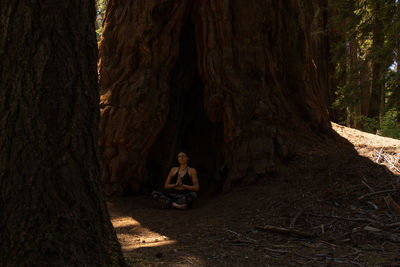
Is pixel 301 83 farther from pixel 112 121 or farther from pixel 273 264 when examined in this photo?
pixel 273 264

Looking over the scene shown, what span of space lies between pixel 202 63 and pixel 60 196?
564 cm

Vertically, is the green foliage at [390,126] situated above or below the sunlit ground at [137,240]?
above

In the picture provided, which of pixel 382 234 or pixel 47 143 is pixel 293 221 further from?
pixel 47 143

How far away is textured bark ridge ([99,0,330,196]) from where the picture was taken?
6.77m

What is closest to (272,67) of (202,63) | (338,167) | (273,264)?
(202,63)

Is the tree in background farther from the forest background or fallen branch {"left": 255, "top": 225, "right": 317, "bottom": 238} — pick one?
fallen branch {"left": 255, "top": 225, "right": 317, "bottom": 238}

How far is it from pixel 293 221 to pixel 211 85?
3.44 metres

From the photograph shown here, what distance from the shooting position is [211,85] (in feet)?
23.4

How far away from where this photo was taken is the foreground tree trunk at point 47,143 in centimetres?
214

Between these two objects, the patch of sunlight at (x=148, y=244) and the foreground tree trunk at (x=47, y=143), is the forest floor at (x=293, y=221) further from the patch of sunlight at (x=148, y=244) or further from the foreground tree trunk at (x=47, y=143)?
the foreground tree trunk at (x=47, y=143)

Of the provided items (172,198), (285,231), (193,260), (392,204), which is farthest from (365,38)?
(193,260)

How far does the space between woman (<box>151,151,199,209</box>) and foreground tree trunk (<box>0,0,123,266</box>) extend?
3.80 m

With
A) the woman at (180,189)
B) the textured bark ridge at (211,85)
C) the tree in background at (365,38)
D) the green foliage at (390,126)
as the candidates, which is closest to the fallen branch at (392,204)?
the textured bark ridge at (211,85)

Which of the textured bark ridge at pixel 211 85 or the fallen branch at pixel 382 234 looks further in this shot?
the textured bark ridge at pixel 211 85
